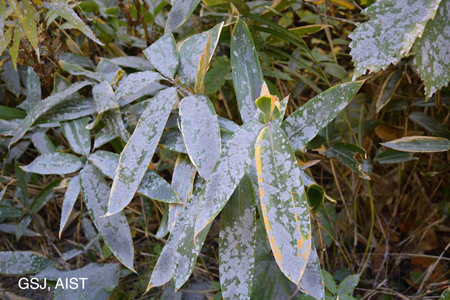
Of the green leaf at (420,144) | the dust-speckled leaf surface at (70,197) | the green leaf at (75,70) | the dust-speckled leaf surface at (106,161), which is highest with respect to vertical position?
the green leaf at (75,70)

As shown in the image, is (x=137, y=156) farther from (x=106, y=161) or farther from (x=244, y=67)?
(x=244, y=67)

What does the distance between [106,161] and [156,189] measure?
147 mm

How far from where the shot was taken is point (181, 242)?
65cm

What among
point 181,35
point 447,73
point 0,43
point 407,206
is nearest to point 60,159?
point 0,43

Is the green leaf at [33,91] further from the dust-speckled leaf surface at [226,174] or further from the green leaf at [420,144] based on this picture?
the green leaf at [420,144]

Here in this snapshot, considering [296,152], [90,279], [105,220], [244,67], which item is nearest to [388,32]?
[244,67]

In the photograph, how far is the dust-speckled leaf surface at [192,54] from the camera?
0.73 meters

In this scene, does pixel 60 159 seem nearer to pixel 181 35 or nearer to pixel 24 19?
pixel 24 19

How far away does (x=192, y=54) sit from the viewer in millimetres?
752

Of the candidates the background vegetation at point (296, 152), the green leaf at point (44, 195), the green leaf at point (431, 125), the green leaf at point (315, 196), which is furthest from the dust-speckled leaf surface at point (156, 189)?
the green leaf at point (431, 125)

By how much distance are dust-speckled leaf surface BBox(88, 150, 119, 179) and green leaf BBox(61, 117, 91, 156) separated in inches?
1.2

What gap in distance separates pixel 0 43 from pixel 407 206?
113 cm

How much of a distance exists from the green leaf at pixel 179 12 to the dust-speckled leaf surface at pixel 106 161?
0.29 m

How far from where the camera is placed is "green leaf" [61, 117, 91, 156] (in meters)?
0.84
